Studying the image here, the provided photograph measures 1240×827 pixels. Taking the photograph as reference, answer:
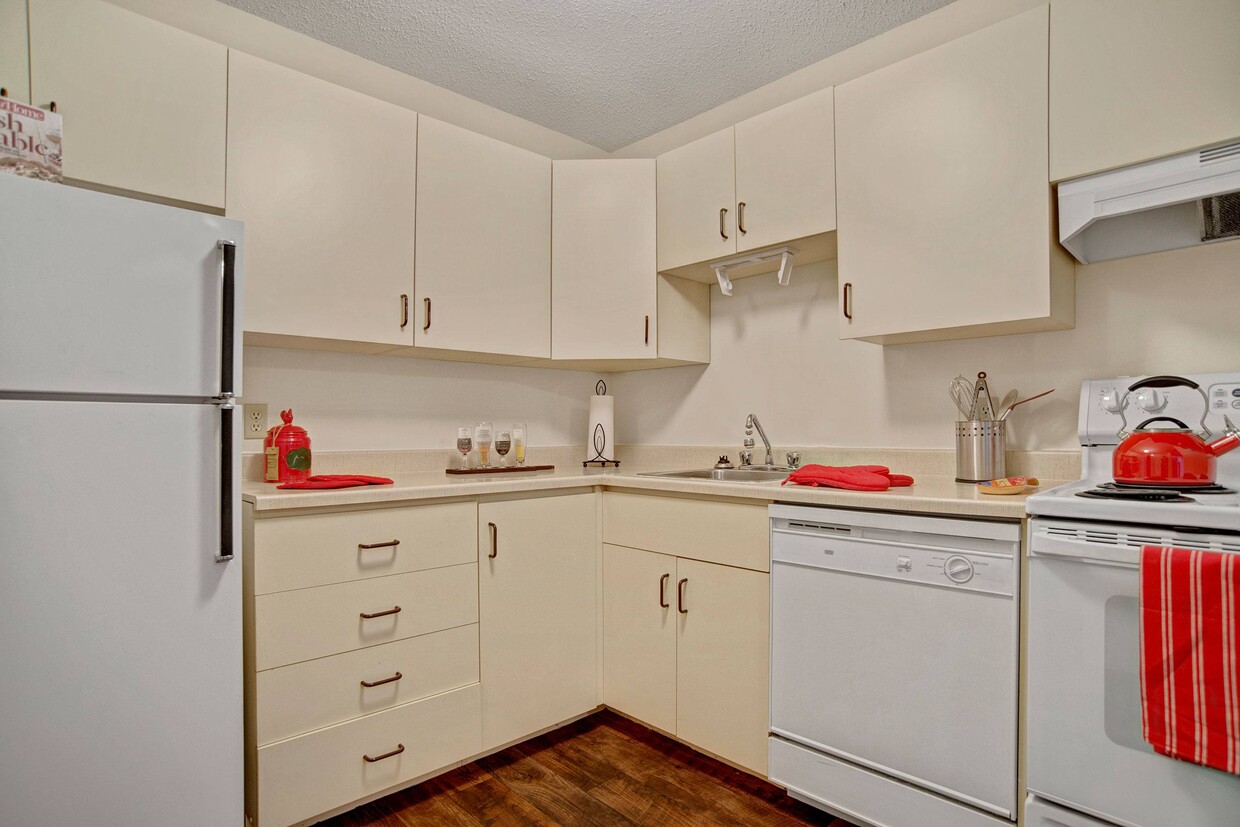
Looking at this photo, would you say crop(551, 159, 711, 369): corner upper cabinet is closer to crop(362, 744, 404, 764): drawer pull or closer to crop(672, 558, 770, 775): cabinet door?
crop(672, 558, 770, 775): cabinet door

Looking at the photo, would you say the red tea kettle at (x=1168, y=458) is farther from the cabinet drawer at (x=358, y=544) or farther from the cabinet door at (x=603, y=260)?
the cabinet drawer at (x=358, y=544)

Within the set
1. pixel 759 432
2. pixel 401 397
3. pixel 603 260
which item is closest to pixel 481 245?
pixel 603 260

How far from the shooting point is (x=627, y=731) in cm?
234

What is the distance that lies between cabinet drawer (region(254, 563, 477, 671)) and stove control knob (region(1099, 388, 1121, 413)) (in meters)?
1.85

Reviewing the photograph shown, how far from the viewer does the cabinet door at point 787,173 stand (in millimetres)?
2137

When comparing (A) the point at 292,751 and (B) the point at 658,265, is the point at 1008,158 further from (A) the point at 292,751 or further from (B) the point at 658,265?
(A) the point at 292,751

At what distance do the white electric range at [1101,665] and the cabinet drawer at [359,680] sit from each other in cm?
151

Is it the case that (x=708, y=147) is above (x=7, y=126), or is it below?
above

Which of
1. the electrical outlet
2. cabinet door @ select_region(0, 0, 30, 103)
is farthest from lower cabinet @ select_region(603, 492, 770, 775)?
cabinet door @ select_region(0, 0, 30, 103)

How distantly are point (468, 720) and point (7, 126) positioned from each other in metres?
1.84

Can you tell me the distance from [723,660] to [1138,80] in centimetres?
183

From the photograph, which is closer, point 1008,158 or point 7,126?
point 7,126

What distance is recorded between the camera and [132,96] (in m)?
1.74

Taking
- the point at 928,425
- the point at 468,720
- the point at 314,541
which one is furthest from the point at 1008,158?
the point at 468,720
